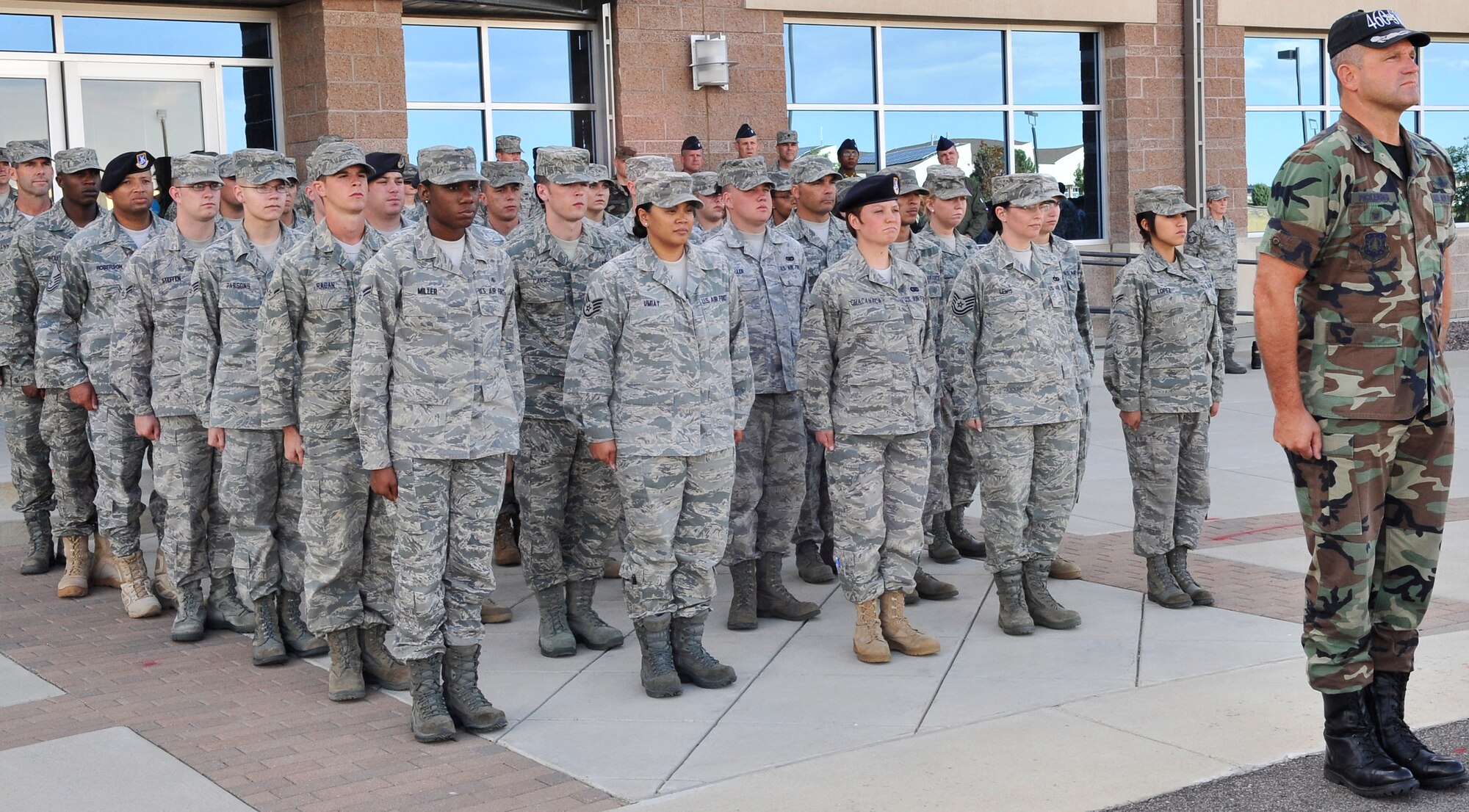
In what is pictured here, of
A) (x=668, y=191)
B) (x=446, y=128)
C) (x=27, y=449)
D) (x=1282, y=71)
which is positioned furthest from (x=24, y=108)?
(x=1282, y=71)

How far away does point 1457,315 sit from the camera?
2066 centimetres

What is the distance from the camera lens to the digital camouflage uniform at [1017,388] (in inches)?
263

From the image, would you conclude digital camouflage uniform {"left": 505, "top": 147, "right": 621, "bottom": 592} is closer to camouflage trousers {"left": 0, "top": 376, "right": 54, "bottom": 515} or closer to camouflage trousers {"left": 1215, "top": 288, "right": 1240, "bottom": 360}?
camouflage trousers {"left": 0, "top": 376, "right": 54, "bottom": 515}

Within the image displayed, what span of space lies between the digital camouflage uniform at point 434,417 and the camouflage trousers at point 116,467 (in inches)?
102

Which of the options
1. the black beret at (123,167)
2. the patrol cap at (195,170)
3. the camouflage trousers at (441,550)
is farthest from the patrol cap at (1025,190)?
the black beret at (123,167)

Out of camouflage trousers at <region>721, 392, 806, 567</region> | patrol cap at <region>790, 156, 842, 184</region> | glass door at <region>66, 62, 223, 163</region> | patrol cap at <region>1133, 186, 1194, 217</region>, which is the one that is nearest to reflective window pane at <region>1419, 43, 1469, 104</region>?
glass door at <region>66, 62, 223, 163</region>

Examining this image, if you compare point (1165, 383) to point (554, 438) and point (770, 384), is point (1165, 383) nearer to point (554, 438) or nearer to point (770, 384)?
point (770, 384)

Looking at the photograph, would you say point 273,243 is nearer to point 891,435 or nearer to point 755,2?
point 891,435

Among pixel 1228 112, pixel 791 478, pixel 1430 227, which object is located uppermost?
pixel 1228 112

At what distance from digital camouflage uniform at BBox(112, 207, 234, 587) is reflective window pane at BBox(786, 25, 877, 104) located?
31.9 feet

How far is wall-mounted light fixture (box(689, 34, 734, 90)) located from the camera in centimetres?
1496

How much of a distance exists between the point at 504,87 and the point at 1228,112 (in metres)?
8.81

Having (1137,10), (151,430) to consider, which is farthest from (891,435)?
(1137,10)

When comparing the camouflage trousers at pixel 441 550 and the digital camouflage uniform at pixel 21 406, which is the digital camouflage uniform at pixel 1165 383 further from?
the digital camouflage uniform at pixel 21 406
